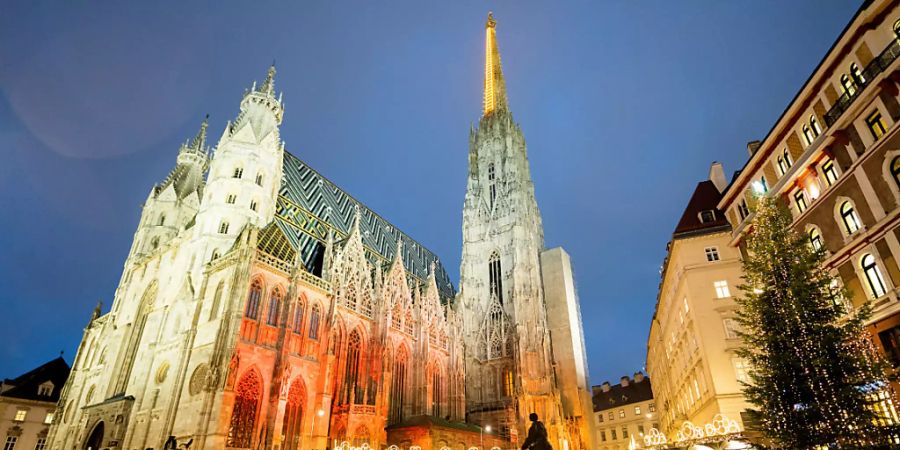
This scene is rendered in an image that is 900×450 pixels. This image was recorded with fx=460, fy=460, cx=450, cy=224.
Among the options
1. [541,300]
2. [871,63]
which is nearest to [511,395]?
[541,300]

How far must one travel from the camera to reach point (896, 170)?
46.4ft

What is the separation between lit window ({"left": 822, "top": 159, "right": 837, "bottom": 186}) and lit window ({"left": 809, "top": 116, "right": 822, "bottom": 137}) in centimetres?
127

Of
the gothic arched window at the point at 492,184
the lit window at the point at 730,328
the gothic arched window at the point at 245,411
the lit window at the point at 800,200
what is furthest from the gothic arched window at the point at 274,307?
the gothic arched window at the point at 492,184

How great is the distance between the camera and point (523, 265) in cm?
5334

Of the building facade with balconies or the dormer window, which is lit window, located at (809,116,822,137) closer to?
the building facade with balconies

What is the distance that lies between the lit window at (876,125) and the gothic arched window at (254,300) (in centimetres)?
3096

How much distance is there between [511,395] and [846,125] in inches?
1554

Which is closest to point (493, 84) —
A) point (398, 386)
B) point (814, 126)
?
point (398, 386)

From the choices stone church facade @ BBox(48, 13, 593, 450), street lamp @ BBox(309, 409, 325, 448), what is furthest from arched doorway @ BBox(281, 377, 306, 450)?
street lamp @ BBox(309, 409, 325, 448)

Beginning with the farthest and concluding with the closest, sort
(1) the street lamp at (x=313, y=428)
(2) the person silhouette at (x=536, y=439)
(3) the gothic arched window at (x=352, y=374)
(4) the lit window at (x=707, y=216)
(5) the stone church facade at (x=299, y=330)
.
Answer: (3) the gothic arched window at (x=352, y=374)
(1) the street lamp at (x=313, y=428)
(5) the stone church facade at (x=299, y=330)
(4) the lit window at (x=707, y=216)
(2) the person silhouette at (x=536, y=439)

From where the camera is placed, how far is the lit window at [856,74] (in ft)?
50.6

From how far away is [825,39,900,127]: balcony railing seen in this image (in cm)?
1420

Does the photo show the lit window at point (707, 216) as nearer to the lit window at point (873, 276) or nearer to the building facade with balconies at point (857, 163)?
the building facade with balconies at point (857, 163)

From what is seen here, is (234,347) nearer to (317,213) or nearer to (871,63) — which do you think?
(317,213)
